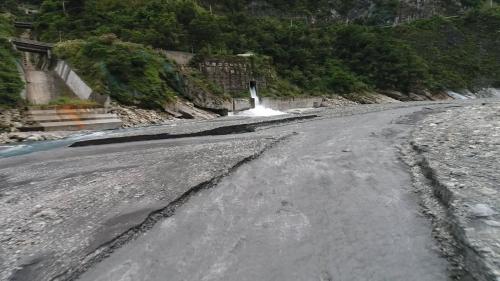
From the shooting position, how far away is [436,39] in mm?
90750

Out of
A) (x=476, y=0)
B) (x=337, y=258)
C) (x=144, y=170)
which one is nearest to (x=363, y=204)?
(x=337, y=258)

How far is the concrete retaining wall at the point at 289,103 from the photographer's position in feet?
160

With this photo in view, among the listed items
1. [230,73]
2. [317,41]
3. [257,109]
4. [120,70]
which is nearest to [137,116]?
[120,70]

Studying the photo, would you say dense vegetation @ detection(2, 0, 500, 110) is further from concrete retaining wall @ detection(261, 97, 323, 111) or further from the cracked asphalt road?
the cracked asphalt road

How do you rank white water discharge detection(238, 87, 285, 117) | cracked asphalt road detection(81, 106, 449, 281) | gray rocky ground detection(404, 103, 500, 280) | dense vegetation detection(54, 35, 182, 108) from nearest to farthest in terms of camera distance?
gray rocky ground detection(404, 103, 500, 280) < cracked asphalt road detection(81, 106, 449, 281) < dense vegetation detection(54, 35, 182, 108) < white water discharge detection(238, 87, 285, 117)

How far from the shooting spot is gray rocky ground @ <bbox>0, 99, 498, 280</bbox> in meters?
5.42

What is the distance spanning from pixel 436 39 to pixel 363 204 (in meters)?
97.0

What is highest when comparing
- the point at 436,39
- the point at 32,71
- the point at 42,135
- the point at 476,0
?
the point at 476,0

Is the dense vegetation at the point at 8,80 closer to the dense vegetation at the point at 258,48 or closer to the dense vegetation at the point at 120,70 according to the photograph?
the dense vegetation at the point at 258,48

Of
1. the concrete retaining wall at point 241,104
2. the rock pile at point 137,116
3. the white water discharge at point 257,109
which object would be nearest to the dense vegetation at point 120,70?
the rock pile at point 137,116

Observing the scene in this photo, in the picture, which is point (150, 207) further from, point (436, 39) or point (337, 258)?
point (436, 39)

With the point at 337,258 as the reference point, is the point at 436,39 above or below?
above

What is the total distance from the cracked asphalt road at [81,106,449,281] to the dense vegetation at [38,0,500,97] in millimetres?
38277

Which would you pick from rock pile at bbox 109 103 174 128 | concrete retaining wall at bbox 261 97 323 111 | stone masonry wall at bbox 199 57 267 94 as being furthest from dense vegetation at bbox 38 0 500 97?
rock pile at bbox 109 103 174 128
